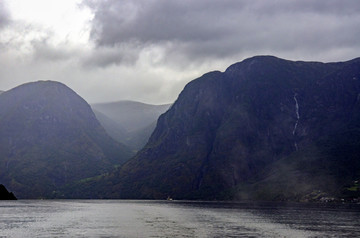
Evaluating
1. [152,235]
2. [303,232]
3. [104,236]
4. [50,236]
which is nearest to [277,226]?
[303,232]

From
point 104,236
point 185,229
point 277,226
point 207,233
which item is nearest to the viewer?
point 104,236

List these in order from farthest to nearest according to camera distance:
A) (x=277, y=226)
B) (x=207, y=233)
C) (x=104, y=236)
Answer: (x=277, y=226) < (x=207, y=233) < (x=104, y=236)

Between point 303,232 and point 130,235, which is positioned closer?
point 130,235

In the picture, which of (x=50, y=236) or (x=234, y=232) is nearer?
(x=50, y=236)

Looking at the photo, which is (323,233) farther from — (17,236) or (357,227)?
(17,236)

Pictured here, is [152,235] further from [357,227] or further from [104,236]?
[357,227]

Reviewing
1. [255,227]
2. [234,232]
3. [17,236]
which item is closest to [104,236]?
[17,236]

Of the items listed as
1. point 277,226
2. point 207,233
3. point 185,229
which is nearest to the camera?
point 207,233

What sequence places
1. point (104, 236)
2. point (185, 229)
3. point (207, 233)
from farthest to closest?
point (185, 229)
point (207, 233)
point (104, 236)

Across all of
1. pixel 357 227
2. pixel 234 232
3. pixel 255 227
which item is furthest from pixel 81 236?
pixel 357 227
